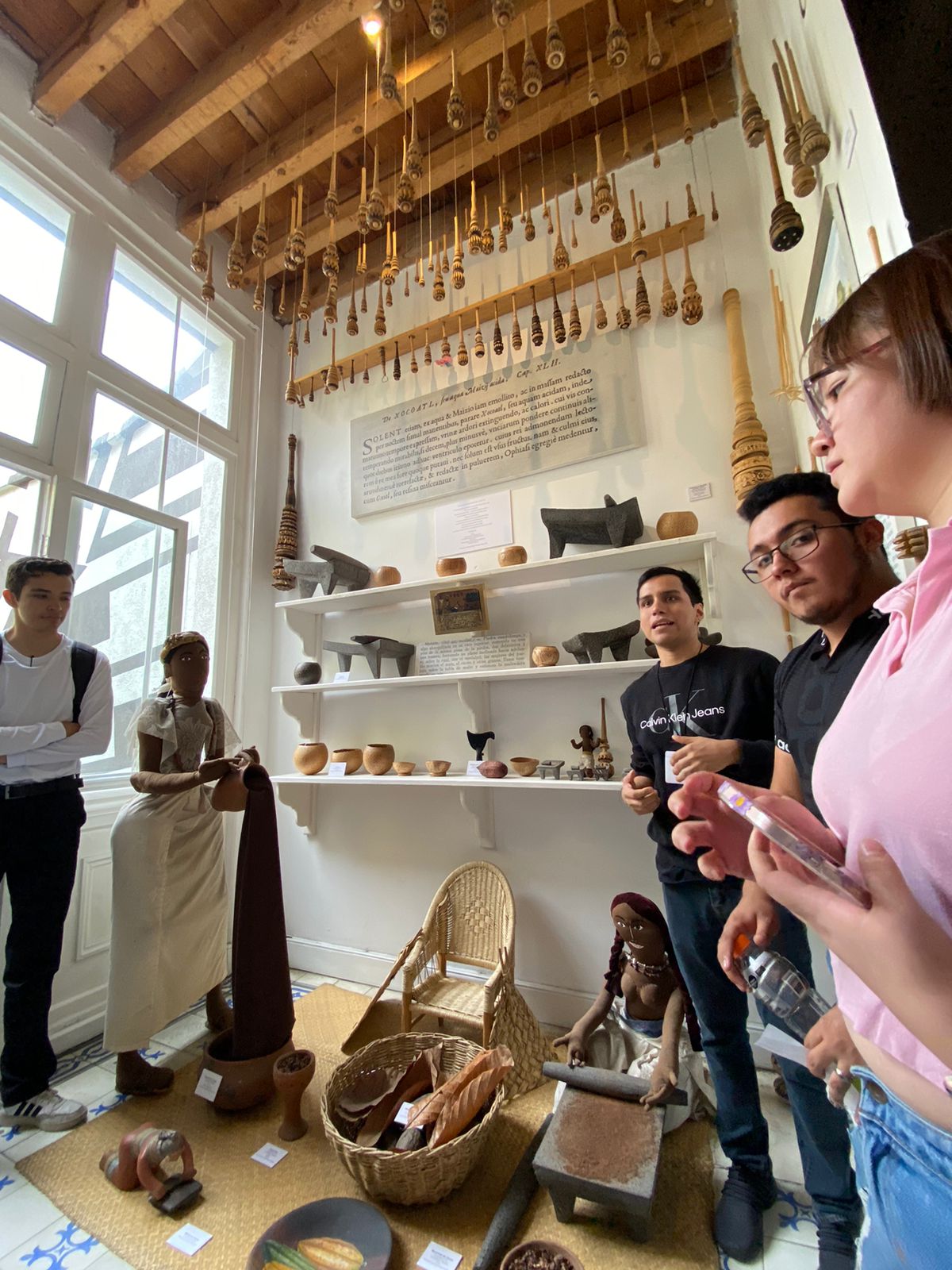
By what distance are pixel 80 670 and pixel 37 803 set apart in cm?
46

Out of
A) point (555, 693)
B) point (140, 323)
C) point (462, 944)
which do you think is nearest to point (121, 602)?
point (140, 323)

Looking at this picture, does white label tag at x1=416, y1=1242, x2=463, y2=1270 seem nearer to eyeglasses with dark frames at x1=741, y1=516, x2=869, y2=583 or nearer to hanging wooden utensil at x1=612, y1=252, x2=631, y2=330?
eyeglasses with dark frames at x1=741, y1=516, x2=869, y2=583

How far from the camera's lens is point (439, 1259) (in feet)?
4.03

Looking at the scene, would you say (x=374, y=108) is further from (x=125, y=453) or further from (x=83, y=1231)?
(x=83, y=1231)

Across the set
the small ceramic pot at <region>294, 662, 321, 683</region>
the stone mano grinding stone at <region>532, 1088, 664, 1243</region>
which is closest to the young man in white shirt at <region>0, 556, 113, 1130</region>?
the small ceramic pot at <region>294, 662, 321, 683</region>

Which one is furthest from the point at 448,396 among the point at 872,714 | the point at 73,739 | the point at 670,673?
the point at 872,714

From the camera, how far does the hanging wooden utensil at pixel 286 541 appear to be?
303 cm

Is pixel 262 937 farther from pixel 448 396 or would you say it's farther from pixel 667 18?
pixel 667 18

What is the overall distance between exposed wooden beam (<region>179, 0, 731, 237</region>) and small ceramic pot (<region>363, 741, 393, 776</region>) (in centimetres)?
271

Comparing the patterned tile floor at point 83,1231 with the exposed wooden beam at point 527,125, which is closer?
the patterned tile floor at point 83,1231

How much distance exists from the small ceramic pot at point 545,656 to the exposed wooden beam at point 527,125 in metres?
2.25

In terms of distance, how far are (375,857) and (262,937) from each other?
0.89 m

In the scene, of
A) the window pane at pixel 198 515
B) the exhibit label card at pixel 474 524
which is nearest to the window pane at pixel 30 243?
the window pane at pixel 198 515

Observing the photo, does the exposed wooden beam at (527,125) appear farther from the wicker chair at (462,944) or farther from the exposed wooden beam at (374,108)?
the wicker chair at (462,944)
